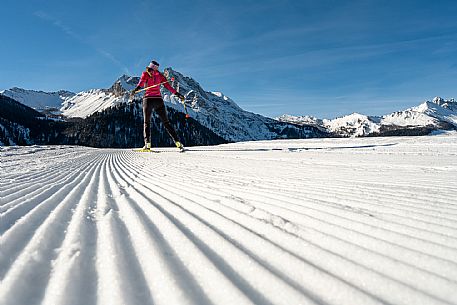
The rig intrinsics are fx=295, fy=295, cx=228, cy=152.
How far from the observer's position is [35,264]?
1384mm

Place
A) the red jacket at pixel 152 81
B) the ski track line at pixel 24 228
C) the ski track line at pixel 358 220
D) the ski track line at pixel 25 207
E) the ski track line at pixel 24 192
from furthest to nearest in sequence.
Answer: the red jacket at pixel 152 81 < the ski track line at pixel 24 192 < the ski track line at pixel 25 207 < the ski track line at pixel 358 220 < the ski track line at pixel 24 228

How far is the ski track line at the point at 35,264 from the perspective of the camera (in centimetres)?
113

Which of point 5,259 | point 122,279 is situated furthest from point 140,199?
point 122,279

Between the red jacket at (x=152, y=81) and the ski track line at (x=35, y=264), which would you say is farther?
the red jacket at (x=152, y=81)

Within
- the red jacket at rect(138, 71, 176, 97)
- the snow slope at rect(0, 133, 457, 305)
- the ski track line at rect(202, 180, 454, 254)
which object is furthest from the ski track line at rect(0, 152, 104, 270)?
the red jacket at rect(138, 71, 176, 97)

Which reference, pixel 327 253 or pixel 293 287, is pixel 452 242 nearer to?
pixel 327 253

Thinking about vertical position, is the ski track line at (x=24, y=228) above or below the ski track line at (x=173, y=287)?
above

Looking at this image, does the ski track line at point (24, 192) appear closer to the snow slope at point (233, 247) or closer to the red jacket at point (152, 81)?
the snow slope at point (233, 247)

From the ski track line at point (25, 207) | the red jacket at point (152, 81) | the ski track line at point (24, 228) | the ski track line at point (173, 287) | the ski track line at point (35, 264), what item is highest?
the red jacket at point (152, 81)

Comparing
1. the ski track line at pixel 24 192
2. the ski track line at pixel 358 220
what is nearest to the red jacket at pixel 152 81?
the ski track line at pixel 24 192

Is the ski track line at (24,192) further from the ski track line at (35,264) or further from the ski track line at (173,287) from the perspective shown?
the ski track line at (173,287)

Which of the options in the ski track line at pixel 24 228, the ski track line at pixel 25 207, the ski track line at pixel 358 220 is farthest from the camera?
Answer: the ski track line at pixel 25 207

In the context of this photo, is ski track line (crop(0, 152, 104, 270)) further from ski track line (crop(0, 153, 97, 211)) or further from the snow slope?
ski track line (crop(0, 153, 97, 211))

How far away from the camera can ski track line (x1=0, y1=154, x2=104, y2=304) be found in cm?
113
